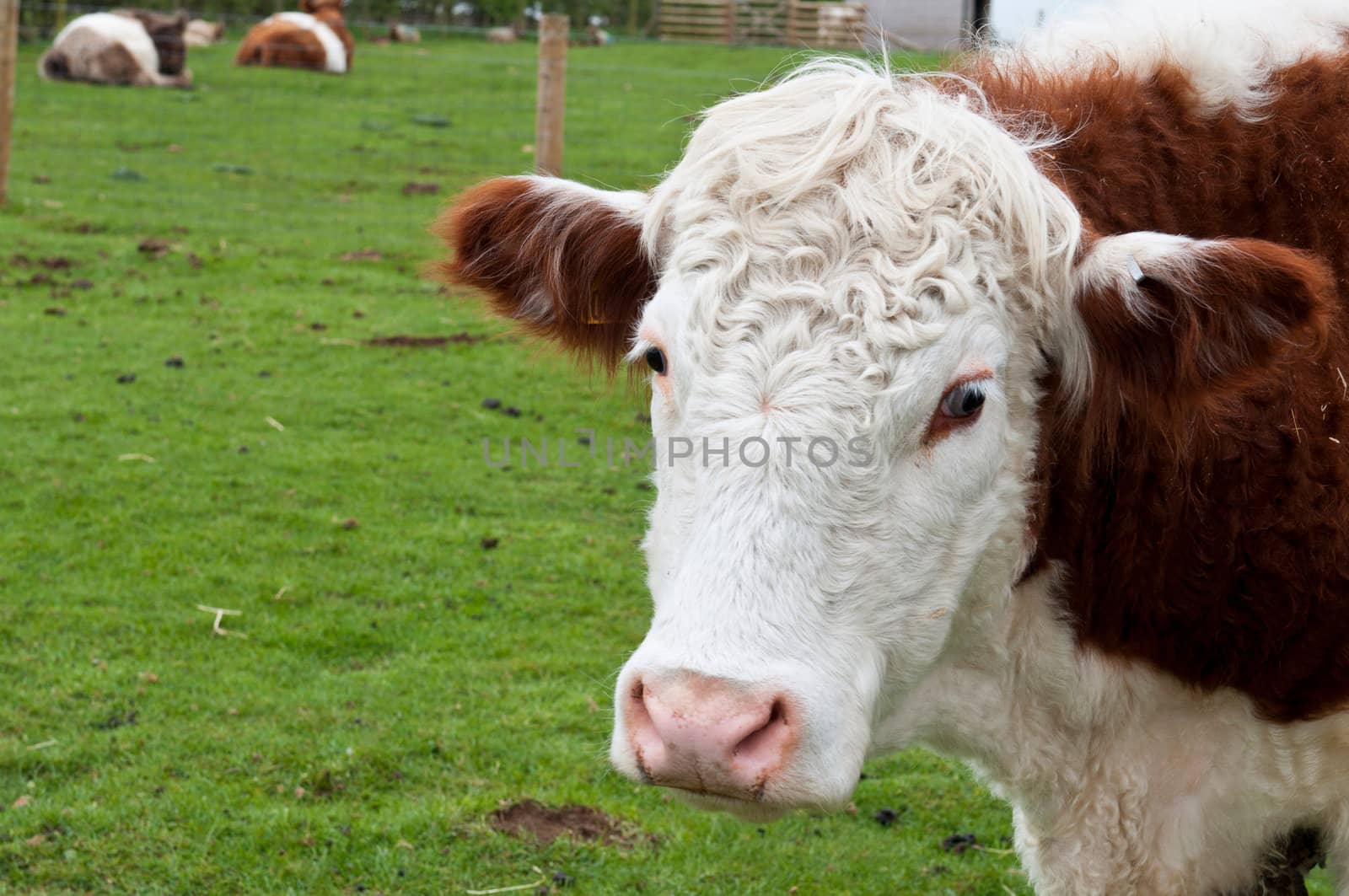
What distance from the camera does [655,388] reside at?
2.94 m

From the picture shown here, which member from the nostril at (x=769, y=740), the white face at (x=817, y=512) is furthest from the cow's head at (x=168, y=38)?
the nostril at (x=769, y=740)

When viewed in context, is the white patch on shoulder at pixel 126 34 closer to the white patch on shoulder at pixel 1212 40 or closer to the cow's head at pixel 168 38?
the cow's head at pixel 168 38

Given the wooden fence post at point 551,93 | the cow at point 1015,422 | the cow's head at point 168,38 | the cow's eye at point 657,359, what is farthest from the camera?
the cow's head at point 168,38

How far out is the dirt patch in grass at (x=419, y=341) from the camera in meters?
10.2

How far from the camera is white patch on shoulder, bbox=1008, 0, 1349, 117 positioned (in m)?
3.26

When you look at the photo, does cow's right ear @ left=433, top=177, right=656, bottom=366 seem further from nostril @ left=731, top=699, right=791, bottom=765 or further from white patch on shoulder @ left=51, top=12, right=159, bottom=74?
white patch on shoulder @ left=51, top=12, right=159, bottom=74

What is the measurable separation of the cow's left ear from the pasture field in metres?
1.26

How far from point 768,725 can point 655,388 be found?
85cm

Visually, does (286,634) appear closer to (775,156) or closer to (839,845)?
(839,845)

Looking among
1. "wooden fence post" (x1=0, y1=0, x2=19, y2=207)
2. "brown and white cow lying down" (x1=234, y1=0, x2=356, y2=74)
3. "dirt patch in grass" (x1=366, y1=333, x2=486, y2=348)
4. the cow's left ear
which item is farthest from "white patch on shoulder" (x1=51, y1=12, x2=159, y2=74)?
the cow's left ear

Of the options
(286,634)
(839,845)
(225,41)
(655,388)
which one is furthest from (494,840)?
(225,41)

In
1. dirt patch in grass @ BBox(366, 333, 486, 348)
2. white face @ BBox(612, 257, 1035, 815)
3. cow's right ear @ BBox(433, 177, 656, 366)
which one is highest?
cow's right ear @ BBox(433, 177, 656, 366)

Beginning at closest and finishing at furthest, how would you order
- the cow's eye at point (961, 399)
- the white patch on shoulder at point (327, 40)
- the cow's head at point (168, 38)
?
the cow's eye at point (961, 399) < the cow's head at point (168, 38) < the white patch on shoulder at point (327, 40)

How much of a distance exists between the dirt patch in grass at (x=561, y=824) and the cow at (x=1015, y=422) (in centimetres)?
155
